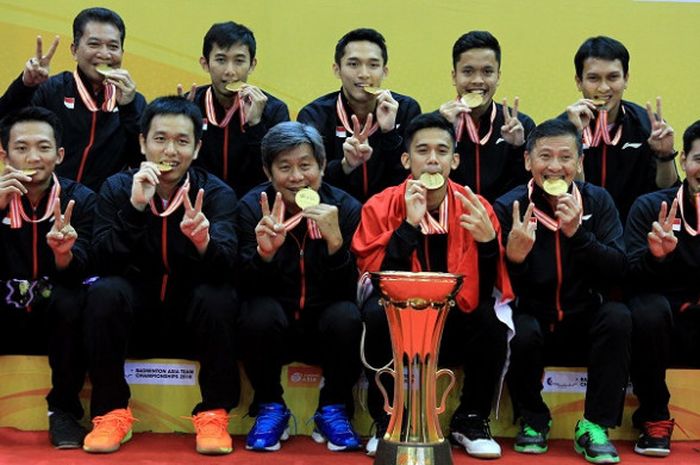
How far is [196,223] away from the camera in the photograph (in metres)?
3.84

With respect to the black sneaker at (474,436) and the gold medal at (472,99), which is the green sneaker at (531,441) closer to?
the black sneaker at (474,436)

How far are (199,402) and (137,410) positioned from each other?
26 centimetres

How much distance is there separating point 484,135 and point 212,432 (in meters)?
2.06

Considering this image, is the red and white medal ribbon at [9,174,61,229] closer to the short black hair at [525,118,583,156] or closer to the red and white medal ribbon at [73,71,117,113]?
the red and white medal ribbon at [73,71,117,113]

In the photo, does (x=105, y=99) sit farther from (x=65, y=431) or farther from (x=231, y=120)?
(x=65, y=431)

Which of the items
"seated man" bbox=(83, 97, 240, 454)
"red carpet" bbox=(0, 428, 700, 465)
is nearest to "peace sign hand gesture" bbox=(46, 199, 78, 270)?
"seated man" bbox=(83, 97, 240, 454)

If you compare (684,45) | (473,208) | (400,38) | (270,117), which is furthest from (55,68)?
(684,45)

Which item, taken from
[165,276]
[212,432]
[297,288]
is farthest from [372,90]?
[212,432]

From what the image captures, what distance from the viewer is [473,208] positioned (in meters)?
4.00

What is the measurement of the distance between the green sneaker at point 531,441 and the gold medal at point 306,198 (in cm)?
122

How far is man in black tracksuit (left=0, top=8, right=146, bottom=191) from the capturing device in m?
4.83

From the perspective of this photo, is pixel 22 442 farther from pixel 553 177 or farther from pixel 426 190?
pixel 553 177

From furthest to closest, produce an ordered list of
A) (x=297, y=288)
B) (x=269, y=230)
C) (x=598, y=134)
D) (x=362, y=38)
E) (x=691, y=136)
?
(x=362, y=38) → (x=598, y=134) → (x=691, y=136) → (x=297, y=288) → (x=269, y=230)

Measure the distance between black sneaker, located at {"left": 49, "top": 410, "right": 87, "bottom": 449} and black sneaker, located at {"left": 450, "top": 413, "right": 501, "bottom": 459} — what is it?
1449 millimetres
